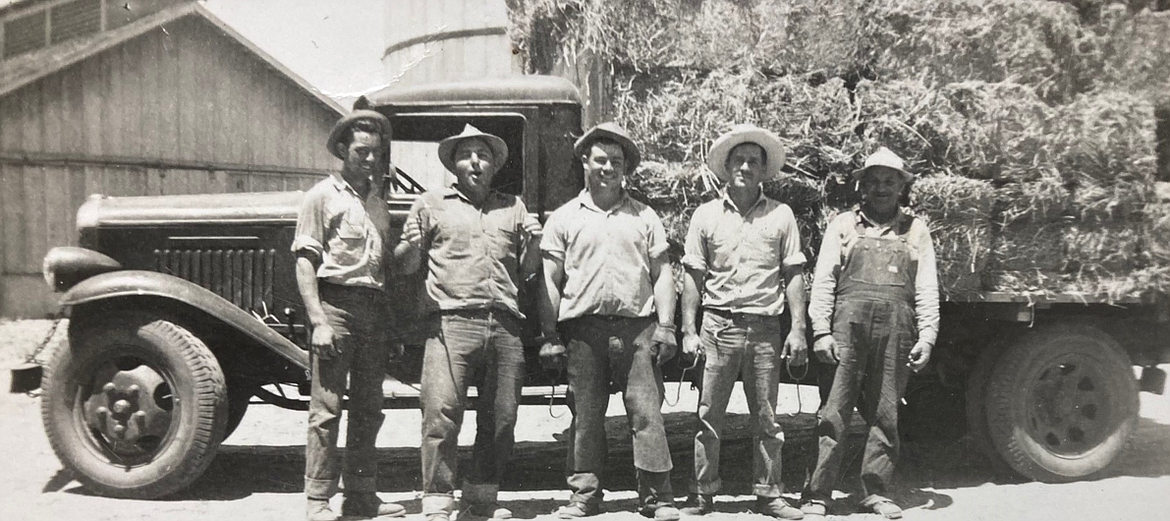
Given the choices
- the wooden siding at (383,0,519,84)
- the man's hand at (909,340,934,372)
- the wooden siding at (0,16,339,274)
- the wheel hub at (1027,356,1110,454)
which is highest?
the wooden siding at (383,0,519,84)

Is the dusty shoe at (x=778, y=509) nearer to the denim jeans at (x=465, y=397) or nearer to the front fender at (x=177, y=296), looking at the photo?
the denim jeans at (x=465, y=397)

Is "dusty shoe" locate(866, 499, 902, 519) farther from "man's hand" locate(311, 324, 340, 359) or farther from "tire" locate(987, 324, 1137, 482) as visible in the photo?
"man's hand" locate(311, 324, 340, 359)

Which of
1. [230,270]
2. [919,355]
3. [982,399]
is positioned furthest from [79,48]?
[982,399]

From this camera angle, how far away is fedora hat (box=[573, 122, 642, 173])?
398 cm

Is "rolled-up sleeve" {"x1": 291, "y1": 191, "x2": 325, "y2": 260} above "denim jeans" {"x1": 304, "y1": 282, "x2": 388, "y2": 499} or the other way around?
above

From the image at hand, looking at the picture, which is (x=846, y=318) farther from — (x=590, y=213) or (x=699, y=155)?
(x=590, y=213)

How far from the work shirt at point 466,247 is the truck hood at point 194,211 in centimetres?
113

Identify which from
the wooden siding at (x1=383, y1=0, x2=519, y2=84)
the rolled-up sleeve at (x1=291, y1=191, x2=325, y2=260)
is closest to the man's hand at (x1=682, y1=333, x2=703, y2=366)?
the rolled-up sleeve at (x1=291, y1=191, x2=325, y2=260)

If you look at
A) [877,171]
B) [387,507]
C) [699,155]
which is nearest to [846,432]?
[877,171]

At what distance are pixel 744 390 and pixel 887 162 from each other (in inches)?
54.3

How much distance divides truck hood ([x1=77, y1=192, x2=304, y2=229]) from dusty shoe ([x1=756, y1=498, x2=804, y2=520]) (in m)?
3.05

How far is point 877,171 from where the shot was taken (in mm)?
4203

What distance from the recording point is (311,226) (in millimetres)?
3920

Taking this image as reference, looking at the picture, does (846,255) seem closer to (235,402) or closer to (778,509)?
(778,509)
